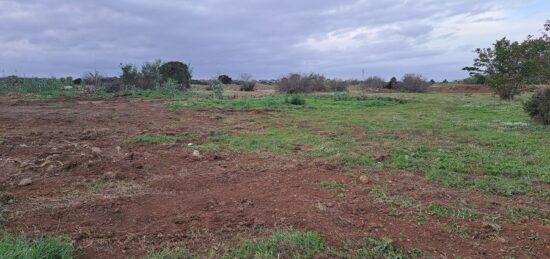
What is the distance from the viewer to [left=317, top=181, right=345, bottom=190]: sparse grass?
5.26m

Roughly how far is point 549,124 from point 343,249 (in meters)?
10.2

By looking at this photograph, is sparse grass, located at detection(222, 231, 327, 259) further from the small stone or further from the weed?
the weed

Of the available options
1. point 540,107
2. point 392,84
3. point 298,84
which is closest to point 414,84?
point 392,84

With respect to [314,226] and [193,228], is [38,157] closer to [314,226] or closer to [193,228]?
[193,228]

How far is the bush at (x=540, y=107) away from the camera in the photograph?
38.3 feet

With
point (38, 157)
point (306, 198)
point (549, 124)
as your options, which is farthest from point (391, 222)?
point (549, 124)

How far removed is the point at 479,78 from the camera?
988 inches

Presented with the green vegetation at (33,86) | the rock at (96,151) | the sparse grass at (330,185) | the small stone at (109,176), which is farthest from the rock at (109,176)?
the green vegetation at (33,86)

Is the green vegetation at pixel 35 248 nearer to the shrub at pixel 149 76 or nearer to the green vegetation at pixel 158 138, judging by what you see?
the green vegetation at pixel 158 138

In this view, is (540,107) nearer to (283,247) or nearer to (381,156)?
(381,156)

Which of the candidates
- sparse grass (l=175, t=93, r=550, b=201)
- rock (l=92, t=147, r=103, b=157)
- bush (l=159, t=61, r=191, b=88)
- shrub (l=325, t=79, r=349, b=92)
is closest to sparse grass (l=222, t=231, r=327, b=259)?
sparse grass (l=175, t=93, r=550, b=201)

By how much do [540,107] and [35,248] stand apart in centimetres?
1211

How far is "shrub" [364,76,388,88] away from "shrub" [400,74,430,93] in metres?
3.46

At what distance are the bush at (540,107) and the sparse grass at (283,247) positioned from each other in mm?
10287
